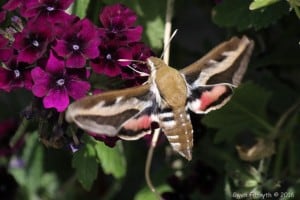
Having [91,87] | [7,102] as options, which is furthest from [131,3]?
[7,102]

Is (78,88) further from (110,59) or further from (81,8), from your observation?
(81,8)

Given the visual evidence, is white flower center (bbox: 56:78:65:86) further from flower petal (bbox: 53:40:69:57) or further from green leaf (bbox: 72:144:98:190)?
green leaf (bbox: 72:144:98:190)

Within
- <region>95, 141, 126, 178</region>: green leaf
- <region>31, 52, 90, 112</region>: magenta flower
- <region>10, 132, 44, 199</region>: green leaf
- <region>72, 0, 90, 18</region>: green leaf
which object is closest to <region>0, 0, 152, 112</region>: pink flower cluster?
<region>31, 52, 90, 112</region>: magenta flower

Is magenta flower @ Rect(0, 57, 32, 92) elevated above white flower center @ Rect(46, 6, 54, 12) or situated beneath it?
situated beneath

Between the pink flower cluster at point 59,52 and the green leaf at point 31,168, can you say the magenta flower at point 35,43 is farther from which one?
the green leaf at point 31,168

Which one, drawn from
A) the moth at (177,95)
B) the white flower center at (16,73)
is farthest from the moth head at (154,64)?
the white flower center at (16,73)

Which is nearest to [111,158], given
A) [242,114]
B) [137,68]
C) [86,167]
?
[86,167]
